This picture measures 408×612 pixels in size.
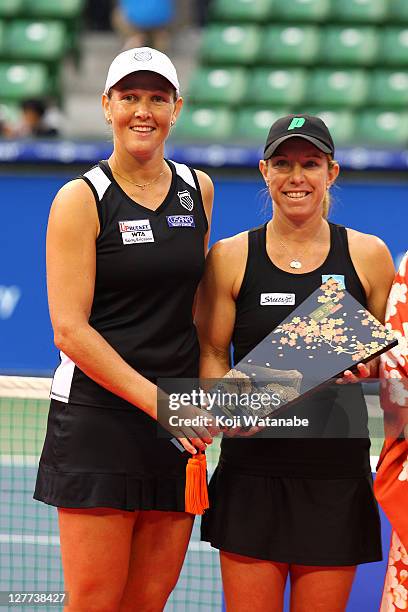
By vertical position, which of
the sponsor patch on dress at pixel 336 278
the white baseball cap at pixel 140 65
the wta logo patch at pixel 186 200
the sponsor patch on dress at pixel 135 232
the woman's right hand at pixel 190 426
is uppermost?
the white baseball cap at pixel 140 65

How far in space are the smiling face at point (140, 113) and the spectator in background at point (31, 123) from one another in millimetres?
6325

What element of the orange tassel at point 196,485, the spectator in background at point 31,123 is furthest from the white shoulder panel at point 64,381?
the spectator in background at point 31,123

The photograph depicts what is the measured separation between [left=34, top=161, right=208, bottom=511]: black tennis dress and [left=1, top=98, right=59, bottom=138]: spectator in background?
6438 mm

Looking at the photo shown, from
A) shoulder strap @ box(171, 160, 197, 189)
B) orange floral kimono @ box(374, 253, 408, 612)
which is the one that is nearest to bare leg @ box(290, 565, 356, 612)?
orange floral kimono @ box(374, 253, 408, 612)

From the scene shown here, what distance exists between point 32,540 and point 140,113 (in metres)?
2.10

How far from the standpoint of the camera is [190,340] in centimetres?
314

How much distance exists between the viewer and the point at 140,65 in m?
3.04

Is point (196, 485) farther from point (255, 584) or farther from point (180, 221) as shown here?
point (180, 221)

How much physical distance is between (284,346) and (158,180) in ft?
2.05

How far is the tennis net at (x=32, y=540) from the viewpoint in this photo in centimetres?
398

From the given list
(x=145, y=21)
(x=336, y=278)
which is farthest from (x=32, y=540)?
(x=145, y=21)

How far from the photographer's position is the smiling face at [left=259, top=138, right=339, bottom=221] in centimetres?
309

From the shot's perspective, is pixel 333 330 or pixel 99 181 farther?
pixel 99 181

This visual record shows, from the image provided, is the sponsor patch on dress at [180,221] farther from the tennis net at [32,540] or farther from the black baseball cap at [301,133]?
the tennis net at [32,540]
